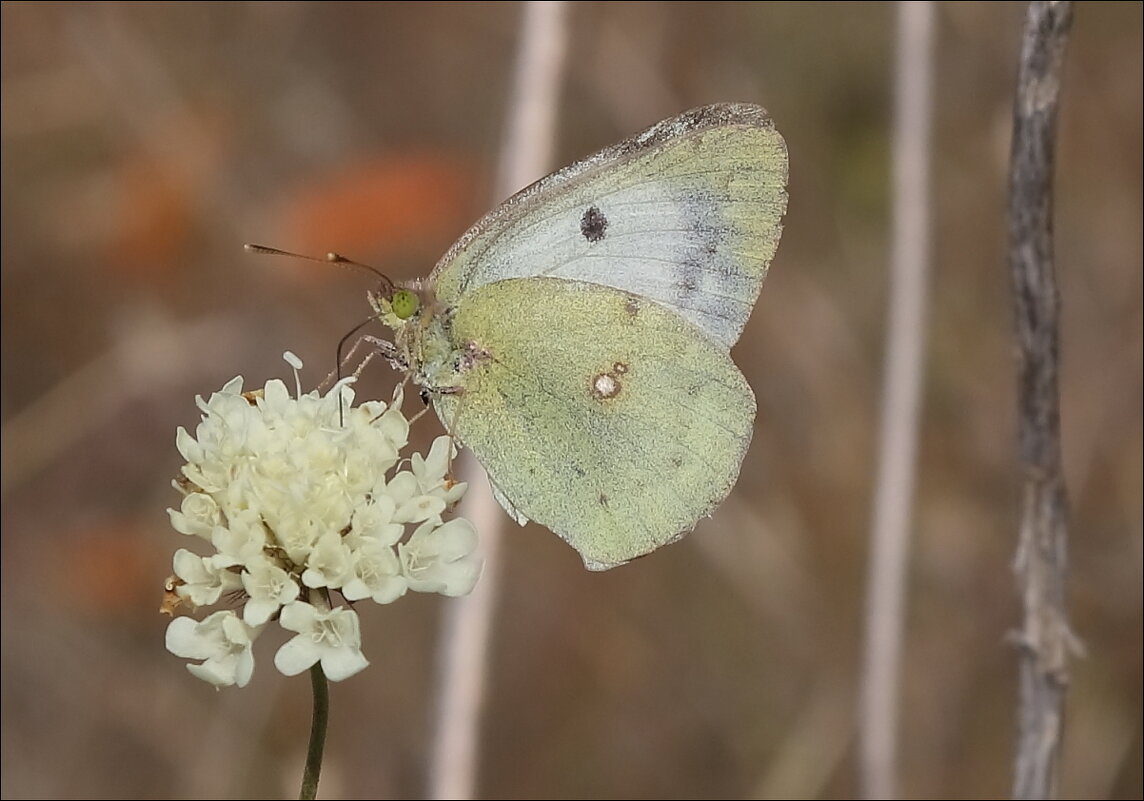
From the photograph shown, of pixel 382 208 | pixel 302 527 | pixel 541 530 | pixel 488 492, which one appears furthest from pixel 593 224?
pixel 382 208

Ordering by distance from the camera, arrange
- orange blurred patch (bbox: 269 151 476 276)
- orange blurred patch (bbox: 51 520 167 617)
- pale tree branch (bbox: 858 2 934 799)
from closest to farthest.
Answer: pale tree branch (bbox: 858 2 934 799) < orange blurred patch (bbox: 51 520 167 617) < orange blurred patch (bbox: 269 151 476 276)


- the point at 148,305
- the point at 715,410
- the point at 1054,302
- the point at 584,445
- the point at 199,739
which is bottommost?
the point at 199,739

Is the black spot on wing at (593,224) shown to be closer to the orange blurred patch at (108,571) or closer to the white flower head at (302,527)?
the white flower head at (302,527)

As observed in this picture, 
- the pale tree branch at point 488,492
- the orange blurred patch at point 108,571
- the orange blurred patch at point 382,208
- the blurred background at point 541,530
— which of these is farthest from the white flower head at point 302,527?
the orange blurred patch at point 382,208

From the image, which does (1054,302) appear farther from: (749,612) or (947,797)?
(749,612)

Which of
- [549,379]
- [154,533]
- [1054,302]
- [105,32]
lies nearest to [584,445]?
[549,379]

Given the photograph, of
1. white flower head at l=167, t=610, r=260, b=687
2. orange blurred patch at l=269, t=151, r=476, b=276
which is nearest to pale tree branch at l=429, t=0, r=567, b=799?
white flower head at l=167, t=610, r=260, b=687

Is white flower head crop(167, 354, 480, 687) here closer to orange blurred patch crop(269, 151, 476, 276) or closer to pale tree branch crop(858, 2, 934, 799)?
pale tree branch crop(858, 2, 934, 799)
